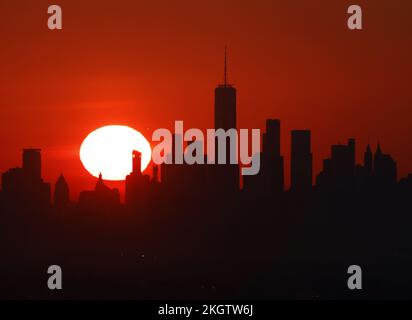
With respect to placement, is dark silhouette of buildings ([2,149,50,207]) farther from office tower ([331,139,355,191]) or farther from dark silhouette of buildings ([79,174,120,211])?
office tower ([331,139,355,191])

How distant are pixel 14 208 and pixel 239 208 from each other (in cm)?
3456

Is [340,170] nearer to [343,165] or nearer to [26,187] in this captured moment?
[343,165]

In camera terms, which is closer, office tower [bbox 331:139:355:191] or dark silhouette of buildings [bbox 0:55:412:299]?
dark silhouette of buildings [bbox 0:55:412:299]

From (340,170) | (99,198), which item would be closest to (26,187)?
(99,198)

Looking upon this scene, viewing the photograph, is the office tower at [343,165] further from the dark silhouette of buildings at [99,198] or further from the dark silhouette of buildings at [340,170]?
the dark silhouette of buildings at [99,198]

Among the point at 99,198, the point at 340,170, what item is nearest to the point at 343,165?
the point at 340,170

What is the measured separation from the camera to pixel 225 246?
536ft

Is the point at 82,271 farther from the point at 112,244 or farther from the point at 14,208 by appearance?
the point at 14,208

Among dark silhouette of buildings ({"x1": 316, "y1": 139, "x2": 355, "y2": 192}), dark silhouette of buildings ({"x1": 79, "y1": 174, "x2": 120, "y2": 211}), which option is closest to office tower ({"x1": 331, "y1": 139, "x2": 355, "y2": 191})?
dark silhouette of buildings ({"x1": 316, "y1": 139, "x2": 355, "y2": 192})

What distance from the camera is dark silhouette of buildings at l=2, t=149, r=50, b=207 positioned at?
156625 millimetres

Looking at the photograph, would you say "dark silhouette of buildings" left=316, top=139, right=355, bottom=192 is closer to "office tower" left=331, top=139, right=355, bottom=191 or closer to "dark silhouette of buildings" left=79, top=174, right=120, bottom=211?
"office tower" left=331, top=139, right=355, bottom=191

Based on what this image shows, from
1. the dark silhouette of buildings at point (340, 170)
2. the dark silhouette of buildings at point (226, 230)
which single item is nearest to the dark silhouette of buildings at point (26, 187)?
the dark silhouette of buildings at point (226, 230)

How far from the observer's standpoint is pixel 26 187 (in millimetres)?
156500
